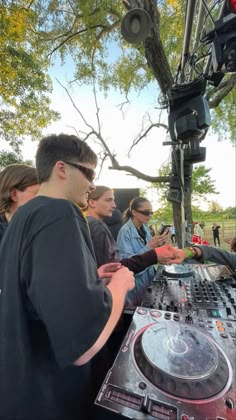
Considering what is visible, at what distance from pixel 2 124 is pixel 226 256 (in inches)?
311

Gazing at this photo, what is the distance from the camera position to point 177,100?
2.32 meters

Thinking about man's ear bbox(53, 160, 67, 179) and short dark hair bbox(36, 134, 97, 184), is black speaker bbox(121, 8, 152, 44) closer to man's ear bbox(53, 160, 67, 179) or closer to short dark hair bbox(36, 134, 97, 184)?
short dark hair bbox(36, 134, 97, 184)

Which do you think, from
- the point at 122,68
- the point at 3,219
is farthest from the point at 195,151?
the point at 122,68

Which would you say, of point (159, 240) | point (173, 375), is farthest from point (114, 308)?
point (159, 240)

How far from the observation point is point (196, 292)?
4.62ft

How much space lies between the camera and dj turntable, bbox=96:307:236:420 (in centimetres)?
60

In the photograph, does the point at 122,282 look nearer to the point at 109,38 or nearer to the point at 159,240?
the point at 159,240

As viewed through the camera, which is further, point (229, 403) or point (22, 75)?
point (22, 75)

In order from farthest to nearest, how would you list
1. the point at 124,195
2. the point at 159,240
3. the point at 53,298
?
the point at 124,195
the point at 159,240
the point at 53,298

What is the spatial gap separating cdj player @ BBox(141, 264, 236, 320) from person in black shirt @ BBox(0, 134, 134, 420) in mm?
597

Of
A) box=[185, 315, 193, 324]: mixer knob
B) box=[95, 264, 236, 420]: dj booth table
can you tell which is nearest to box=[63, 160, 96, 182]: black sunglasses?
box=[95, 264, 236, 420]: dj booth table

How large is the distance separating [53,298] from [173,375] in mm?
501

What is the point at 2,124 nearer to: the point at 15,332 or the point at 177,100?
the point at 177,100

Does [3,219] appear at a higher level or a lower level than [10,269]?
higher
